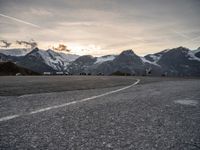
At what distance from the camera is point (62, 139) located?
3.70 m

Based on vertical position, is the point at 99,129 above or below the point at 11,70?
below

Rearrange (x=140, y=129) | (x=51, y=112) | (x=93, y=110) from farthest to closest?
(x=93, y=110)
(x=51, y=112)
(x=140, y=129)

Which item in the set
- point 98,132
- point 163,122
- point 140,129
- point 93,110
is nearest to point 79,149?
point 98,132

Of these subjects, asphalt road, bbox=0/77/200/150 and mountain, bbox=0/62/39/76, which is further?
mountain, bbox=0/62/39/76

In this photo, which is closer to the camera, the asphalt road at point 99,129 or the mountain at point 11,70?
the asphalt road at point 99,129

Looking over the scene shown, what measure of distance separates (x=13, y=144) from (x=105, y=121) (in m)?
2.14

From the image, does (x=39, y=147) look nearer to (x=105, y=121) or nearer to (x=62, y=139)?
(x=62, y=139)

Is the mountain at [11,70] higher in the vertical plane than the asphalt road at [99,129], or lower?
higher

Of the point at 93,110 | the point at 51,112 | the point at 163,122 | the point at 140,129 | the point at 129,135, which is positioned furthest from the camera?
the point at 93,110

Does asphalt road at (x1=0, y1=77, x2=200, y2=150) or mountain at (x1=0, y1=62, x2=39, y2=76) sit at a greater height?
mountain at (x1=0, y1=62, x2=39, y2=76)

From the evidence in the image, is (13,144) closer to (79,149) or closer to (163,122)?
(79,149)

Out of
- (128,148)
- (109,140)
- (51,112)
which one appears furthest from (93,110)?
(128,148)

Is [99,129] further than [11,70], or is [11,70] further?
[11,70]

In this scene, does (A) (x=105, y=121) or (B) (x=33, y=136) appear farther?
(A) (x=105, y=121)
